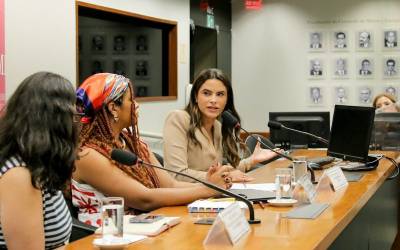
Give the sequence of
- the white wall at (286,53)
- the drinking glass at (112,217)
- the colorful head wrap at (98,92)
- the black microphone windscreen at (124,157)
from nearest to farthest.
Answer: the drinking glass at (112,217)
the black microphone windscreen at (124,157)
the colorful head wrap at (98,92)
the white wall at (286,53)

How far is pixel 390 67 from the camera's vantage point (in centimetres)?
794

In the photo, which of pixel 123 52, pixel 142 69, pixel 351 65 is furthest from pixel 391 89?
pixel 123 52

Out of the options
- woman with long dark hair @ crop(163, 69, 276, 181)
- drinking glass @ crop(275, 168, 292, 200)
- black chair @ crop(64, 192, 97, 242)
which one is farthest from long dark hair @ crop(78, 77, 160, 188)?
woman with long dark hair @ crop(163, 69, 276, 181)

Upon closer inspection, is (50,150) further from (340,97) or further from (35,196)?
(340,97)

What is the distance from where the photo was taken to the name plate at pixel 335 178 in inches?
116

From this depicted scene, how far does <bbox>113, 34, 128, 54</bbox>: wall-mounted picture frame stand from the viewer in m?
6.56

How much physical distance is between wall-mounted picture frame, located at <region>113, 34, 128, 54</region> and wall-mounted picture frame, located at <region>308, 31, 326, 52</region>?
2702mm

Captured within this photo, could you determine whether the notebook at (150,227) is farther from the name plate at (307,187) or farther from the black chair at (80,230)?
the name plate at (307,187)

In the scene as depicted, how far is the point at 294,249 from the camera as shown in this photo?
5.88ft

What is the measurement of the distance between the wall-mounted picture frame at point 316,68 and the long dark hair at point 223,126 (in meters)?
4.38

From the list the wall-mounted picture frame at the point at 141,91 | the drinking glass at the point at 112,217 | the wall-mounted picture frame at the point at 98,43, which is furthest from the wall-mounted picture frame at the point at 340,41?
the drinking glass at the point at 112,217

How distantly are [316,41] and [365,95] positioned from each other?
951 mm

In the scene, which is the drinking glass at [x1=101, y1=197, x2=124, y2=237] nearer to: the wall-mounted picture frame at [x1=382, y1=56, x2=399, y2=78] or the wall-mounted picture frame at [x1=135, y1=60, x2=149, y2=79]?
the wall-mounted picture frame at [x1=135, y1=60, x2=149, y2=79]

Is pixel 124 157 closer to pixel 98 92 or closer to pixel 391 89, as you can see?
pixel 98 92
